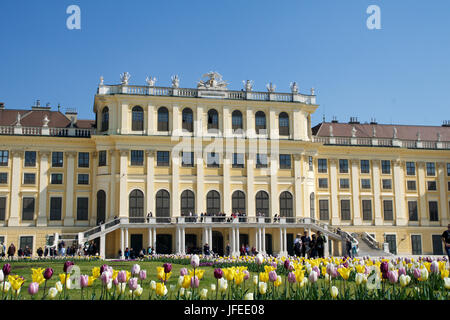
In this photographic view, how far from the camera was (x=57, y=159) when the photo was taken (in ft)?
150

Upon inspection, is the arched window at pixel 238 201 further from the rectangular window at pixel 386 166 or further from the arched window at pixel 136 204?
the rectangular window at pixel 386 166

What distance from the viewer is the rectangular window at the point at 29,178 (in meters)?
44.8

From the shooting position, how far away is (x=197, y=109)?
46.4 meters

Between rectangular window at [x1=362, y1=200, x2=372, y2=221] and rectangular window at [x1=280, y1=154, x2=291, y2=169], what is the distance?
953 centimetres

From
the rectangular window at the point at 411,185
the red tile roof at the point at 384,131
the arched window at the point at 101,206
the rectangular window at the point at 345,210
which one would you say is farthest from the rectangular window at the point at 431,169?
the arched window at the point at 101,206

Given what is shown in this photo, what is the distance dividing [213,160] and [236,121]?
4.34 metres

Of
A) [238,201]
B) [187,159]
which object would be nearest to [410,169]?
[238,201]

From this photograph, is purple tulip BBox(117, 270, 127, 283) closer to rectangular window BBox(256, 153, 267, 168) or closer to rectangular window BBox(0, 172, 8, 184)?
rectangular window BBox(256, 153, 267, 168)

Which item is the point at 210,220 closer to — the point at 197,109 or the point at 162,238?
the point at 162,238

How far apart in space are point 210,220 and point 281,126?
12031 millimetres

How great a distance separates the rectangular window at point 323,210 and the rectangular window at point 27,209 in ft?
88.5
